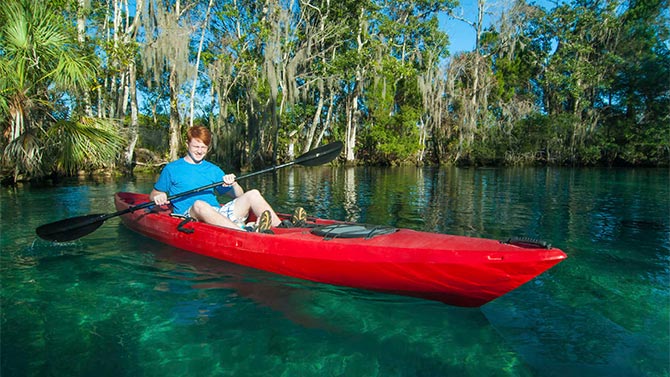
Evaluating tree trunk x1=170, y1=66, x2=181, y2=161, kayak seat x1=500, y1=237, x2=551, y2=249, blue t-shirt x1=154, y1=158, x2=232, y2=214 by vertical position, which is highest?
tree trunk x1=170, y1=66, x2=181, y2=161

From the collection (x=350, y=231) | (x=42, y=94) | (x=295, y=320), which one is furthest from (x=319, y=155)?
(x=42, y=94)

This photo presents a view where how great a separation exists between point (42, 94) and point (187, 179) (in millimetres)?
7514

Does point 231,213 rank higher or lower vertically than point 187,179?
lower

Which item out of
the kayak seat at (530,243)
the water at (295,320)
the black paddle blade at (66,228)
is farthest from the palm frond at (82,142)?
the kayak seat at (530,243)

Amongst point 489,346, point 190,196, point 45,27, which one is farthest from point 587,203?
point 45,27

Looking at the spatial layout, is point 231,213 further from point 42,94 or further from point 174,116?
point 174,116

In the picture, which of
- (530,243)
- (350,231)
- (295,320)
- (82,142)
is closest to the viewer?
(530,243)

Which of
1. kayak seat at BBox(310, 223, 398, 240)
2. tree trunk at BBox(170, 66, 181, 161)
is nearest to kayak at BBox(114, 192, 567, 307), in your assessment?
kayak seat at BBox(310, 223, 398, 240)

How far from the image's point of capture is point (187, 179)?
4770 millimetres

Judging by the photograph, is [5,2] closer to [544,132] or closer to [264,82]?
[264,82]

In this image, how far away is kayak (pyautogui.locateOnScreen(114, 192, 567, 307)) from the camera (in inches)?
113

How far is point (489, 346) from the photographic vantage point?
2.88 meters

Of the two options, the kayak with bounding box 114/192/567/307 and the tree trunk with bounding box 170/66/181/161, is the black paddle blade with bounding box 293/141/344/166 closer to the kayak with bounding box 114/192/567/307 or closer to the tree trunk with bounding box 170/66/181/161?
the kayak with bounding box 114/192/567/307

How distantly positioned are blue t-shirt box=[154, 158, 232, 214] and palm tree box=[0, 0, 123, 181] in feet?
16.4
